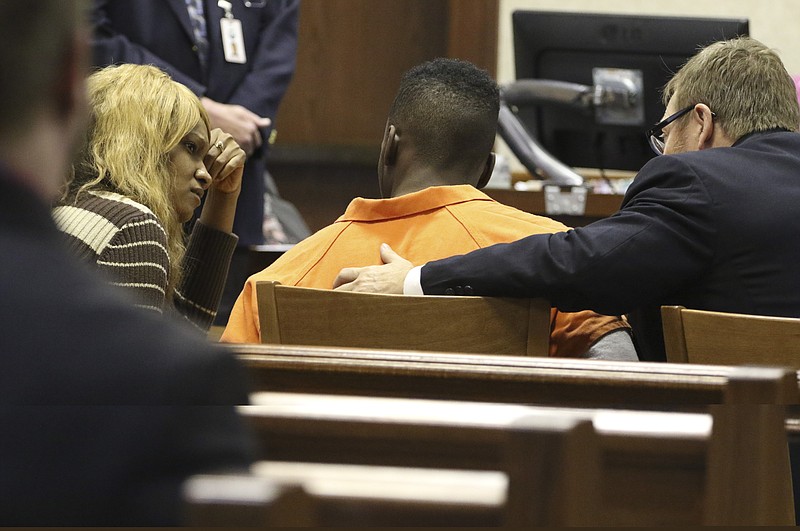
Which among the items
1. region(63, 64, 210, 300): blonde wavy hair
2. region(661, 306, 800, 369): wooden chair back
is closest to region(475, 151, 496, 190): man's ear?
region(63, 64, 210, 300): blonde wavy hair

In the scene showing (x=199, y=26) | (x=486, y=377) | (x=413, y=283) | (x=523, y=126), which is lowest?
(x=523, y=126)

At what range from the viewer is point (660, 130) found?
2.02 metres

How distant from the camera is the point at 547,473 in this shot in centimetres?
55

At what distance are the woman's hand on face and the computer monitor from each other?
144cm

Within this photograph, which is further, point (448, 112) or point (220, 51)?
point (220, 51)

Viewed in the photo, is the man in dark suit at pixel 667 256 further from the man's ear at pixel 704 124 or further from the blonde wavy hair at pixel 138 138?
the blonde wavy hair at pixel 138 138

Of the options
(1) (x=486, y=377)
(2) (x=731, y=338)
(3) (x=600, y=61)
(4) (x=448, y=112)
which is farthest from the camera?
(3) (x=600, y=61)

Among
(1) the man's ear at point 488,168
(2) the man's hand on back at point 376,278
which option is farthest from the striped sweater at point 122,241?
(1) the man's ear at point 488,168

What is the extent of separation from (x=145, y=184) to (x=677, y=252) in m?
0.87

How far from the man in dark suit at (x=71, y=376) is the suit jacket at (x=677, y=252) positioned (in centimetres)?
108

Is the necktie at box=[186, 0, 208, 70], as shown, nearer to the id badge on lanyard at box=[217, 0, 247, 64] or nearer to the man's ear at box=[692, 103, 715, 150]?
the id badge on lanyard at box=[217, 0, 247, 64]

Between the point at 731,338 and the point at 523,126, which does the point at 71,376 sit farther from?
the point at 523,126


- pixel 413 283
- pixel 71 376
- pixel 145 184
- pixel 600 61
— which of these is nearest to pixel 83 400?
pixel 71 376

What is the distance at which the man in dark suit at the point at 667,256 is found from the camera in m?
1.51
